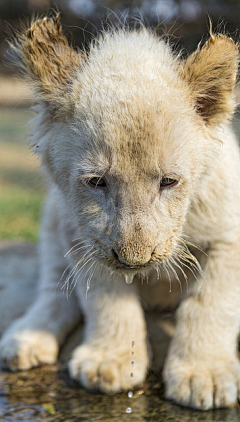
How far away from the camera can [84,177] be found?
Answer: 3373 millimetres

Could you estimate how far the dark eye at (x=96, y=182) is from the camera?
3.34 metres

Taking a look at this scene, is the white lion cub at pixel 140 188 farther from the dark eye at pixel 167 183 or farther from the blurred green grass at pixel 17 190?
the blurred green grass at pixel 17 190

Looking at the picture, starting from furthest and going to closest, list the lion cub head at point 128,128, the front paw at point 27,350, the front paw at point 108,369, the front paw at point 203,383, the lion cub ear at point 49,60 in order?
the front paw at point 27,350 → the front paw at point 108,369 → the front paw at point 203,383 → the lion cub ear at point 49,60 → the lion cub head at point 128,128

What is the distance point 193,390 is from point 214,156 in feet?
4.85

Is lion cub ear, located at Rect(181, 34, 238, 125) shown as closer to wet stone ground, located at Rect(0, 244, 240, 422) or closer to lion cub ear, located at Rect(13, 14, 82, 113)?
lion cub ear, located at Rect(13, 14, 82, 113)

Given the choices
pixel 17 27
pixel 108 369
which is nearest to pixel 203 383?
pixel 108 369

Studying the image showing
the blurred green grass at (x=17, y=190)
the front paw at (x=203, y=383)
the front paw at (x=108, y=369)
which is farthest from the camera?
the blurred green grass at (x=17, y=190)

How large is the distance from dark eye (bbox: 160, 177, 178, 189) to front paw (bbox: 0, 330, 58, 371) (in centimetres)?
177

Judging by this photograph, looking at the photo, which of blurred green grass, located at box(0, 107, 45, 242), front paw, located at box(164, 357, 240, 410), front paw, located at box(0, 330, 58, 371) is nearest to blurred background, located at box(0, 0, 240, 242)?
blurred green grass, located at box(0, 107, 45, 242)

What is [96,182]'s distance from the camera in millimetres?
3361

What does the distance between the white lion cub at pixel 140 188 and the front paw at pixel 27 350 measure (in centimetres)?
1

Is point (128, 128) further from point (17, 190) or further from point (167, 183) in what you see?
point (17, 190)

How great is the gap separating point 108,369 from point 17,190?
9.21m

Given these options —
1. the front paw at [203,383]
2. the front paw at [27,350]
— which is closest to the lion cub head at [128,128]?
the front paw at [203,383]
